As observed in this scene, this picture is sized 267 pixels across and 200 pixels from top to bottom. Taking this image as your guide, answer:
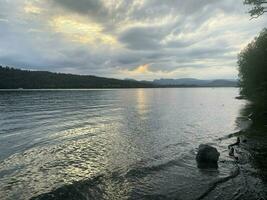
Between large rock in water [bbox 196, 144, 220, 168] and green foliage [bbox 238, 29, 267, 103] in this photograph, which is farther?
green foliage [bbox 238, 29, 267, 103]

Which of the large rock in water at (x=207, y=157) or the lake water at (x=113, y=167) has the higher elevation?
the large rock in water at (x=207, y=157)

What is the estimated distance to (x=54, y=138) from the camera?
36.4 meters

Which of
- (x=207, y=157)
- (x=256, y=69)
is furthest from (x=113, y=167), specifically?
(x=256, y=69)

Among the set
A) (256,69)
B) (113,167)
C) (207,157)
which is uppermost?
(256,69)

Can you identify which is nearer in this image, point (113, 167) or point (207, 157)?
point (113, 167)

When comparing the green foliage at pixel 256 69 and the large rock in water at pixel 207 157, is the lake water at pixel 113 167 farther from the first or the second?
the green foliage at pixel 256 69

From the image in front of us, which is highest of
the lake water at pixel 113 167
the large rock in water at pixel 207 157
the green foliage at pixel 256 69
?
the green foliage at pixel 256 69

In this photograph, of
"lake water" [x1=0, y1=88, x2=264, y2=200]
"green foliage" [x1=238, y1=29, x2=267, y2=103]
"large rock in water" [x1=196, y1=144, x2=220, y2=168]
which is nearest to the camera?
"lake water" [x1=0, y1=88, x2=264, y2=200]

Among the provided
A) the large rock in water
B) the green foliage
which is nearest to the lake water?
the large rock in water

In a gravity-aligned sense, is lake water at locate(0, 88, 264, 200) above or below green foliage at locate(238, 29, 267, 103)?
below

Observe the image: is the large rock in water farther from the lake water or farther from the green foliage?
the green foliage

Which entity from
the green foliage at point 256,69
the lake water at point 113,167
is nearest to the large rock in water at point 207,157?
the lake water at point 113,167

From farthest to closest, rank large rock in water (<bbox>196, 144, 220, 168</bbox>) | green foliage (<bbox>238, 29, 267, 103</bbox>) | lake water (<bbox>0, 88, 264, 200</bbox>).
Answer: green foliage (<bbox>238, 29, 267, 103</bbox>), large rock in water (<bbox>196, 144, 220, 168</bbox>), lake water (<bbox>0, 88, 264, 200</bbox>)

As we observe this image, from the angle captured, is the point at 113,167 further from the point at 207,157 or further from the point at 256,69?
the point at 256,69
